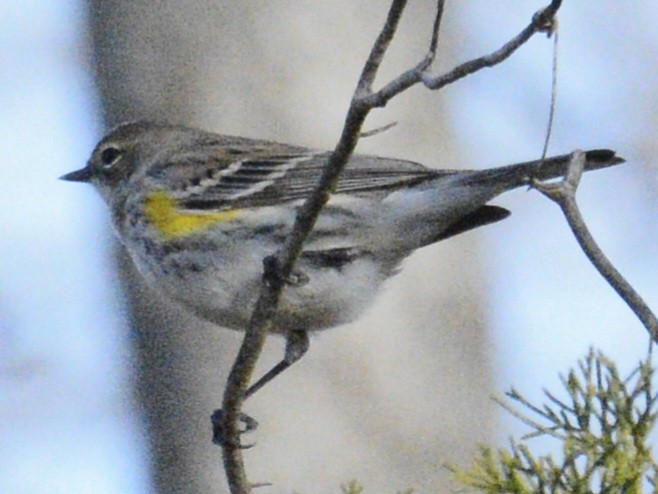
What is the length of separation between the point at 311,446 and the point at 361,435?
214 millimetres

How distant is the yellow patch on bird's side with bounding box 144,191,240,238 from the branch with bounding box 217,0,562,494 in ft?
2.88

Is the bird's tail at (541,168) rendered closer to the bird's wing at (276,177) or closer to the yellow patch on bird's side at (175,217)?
the bird's wing at (276,177)

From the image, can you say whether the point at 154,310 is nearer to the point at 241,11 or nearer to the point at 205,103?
the point at 205,103

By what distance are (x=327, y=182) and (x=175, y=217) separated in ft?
5.37

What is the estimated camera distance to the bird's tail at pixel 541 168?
2.94 metres

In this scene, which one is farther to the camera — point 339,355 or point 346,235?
point 339,355

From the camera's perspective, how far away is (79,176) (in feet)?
16.8

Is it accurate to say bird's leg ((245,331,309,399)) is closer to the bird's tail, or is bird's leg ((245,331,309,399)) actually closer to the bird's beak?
the bird's tail

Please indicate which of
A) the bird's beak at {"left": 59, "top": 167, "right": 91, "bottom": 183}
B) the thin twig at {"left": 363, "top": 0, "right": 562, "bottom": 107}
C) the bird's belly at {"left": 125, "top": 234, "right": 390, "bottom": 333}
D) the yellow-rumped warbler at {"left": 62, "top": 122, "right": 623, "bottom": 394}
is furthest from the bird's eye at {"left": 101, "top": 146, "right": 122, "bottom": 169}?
the thin twig at {"left": 363, "top": 0, "right": 562, "bottom": 107}

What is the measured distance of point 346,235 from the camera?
Result: 379 cm

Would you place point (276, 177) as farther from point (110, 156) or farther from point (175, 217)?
point (110, 156)

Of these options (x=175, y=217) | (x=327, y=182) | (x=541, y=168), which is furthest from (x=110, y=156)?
(x=327, y=182)

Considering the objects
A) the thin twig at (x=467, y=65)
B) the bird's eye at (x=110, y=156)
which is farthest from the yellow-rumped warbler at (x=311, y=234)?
the thin twig at (x=467, y=65)

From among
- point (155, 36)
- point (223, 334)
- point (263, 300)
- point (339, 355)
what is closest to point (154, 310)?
point (223, 334)
